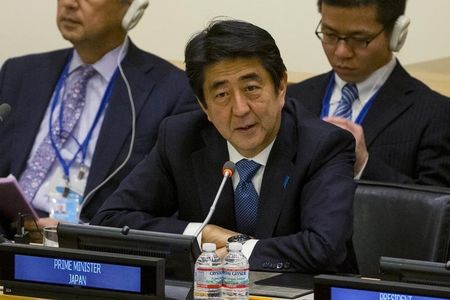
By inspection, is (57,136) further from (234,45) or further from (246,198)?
(234,45)

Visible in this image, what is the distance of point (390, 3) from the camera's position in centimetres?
486

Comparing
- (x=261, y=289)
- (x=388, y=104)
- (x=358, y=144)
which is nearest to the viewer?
(x=261, y=289)

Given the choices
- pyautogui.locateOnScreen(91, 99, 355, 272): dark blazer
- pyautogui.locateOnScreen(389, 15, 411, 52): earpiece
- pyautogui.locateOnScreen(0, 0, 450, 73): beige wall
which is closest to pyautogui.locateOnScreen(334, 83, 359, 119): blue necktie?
pyautogui.locateOnScreen(389, 15, 411, 52): earpiece

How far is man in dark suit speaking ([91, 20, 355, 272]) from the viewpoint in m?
3.70

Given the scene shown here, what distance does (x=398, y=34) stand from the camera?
190 inches

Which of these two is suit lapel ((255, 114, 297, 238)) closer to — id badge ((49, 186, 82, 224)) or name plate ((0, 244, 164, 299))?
name plate ((0, 244, 164, 299))

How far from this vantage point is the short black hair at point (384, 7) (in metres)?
4.79

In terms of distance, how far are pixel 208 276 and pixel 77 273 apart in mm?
382

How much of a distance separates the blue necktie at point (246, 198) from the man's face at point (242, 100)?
8 cm

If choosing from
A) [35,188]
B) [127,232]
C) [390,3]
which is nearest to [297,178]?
[127,232]

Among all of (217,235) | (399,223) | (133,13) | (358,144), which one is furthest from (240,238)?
(133,13)

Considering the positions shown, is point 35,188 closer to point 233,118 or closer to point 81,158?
point 81,158

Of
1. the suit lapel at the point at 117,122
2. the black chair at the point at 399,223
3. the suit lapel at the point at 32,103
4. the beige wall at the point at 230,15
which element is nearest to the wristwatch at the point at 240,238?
the black chair at the point at 399,223

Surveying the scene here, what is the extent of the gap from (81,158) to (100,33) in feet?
1.98
